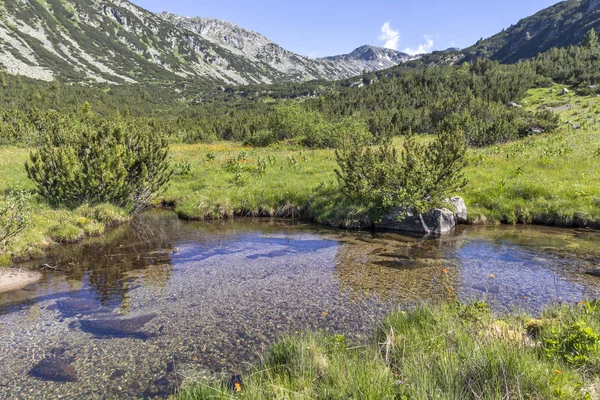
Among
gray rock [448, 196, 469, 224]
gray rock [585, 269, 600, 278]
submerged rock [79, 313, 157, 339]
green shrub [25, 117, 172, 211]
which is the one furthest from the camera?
gray rock [448, 196, 469, 224]

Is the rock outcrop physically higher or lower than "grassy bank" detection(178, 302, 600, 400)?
higher

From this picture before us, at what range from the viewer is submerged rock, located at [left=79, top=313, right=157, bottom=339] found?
8.05 meters

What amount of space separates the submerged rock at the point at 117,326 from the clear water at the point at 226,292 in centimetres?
5

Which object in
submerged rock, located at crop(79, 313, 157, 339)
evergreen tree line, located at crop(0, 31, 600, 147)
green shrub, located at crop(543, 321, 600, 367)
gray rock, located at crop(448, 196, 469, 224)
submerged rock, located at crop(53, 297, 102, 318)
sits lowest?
submerged rock, located at crop(79, 313, 157, 339)

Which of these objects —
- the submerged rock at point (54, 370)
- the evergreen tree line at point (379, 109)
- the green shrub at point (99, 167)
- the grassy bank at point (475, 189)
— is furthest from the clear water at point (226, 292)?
the evergreen tree line at point (379, 109)

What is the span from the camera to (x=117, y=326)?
8.44 meters

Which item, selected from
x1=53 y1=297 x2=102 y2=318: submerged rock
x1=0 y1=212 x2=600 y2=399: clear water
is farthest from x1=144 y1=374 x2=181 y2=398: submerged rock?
x1=53 y1=297 x2=102 y2=318: submerged rock

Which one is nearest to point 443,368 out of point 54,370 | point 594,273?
point 54,370

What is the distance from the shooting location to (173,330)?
821 centimetres

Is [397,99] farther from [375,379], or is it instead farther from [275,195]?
[375,379]

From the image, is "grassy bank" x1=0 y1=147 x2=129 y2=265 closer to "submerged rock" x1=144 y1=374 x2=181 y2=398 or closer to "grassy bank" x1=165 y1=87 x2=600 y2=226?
"grassy bank" x1=165 y1=87 x2=600 y2=226

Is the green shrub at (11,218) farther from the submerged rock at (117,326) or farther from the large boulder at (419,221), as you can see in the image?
the large boulder at (419,221)

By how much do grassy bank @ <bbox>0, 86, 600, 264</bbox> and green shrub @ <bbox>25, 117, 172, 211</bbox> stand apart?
40.4 inches

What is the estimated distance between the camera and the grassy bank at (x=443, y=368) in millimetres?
4246
